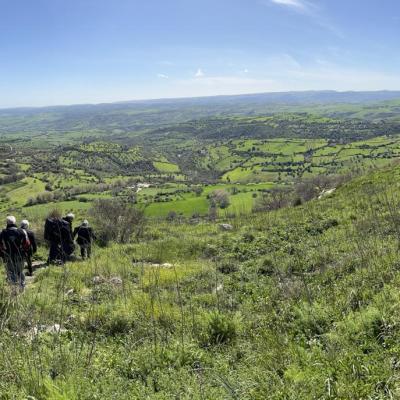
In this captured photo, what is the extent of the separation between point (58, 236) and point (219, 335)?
7537 mm

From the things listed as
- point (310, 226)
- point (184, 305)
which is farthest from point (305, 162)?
point (184, 305)

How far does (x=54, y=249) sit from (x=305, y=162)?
346 feet

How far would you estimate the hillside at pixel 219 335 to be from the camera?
3.65m

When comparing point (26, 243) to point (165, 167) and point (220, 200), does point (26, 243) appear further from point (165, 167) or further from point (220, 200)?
point (165, 167)

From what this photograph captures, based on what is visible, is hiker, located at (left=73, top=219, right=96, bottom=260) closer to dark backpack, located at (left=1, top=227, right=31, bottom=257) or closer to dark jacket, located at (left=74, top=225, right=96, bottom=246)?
dark jacket, located at (left=74, top=225, right=96, bottom=246)

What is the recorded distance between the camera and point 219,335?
5227 mm

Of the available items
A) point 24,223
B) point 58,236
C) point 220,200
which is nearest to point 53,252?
point 58,236

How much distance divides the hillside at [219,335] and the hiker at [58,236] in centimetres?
185

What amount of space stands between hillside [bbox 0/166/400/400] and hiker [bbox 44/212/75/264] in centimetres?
185

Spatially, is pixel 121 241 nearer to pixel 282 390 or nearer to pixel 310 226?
pixel 310 226

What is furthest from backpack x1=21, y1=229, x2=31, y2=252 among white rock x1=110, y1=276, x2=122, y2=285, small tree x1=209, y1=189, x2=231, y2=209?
small tree x1=209, y1=189, x2=231, y2=209

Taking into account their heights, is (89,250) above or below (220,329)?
below

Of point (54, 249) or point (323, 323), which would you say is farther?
point (54, 249)

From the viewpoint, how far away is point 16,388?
371cm
